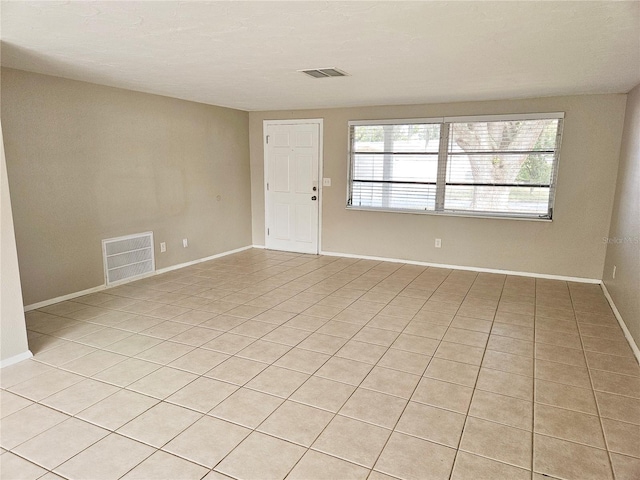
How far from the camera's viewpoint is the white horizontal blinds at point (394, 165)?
536 centimetres

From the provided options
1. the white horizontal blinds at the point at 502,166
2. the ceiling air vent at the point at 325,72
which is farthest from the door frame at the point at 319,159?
the ceiling air vent at the point at 325,72

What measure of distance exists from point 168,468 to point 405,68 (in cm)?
317

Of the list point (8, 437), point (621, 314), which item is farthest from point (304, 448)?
point (621, 314)

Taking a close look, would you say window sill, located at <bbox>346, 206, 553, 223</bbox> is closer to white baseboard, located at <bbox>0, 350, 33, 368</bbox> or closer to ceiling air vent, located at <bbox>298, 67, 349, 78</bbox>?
ceiling air vent, located at <bbox>298, 67, 349, 78</bbox>

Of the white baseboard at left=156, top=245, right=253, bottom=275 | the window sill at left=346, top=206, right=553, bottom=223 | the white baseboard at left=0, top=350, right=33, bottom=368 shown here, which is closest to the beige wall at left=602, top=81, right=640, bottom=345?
the window sill at left=346, top=206, right=553, bottom=223

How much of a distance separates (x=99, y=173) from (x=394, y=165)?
11.8ft

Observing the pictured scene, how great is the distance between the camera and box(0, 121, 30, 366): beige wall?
105 inches

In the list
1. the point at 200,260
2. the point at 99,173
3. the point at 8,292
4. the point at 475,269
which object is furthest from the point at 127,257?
the point at 475,269

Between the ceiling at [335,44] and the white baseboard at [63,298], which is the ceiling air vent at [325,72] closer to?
the ceiling at [335,44]

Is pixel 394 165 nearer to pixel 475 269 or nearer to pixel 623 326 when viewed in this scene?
pixel 475 269

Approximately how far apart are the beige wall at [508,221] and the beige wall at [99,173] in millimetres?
1356

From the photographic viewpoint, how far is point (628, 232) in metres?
3.71

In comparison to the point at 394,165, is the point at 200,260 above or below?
below

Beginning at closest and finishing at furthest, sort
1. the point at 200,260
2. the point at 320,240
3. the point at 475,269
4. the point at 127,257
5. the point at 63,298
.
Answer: the point at 63,298
the point at 127,257
the point at 475,269
the point at 200,260
the point at 320,240
